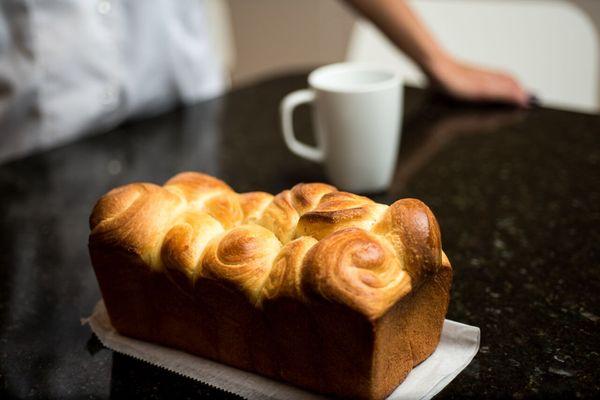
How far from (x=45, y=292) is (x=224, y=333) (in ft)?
0.91

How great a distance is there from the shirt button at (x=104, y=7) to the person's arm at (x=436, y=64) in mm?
498

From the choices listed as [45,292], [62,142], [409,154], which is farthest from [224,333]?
[62,142]

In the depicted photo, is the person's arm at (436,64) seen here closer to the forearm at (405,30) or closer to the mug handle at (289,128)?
the forearm at (405,30)

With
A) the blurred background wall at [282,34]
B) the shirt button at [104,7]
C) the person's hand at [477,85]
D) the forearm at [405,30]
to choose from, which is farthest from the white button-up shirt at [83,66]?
the blurred background wall at [282,34]

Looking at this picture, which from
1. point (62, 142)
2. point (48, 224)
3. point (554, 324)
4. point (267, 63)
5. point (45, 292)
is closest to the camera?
point (554, 324)

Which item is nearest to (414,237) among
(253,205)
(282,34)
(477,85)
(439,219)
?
(253,205)

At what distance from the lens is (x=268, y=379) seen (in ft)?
1.96

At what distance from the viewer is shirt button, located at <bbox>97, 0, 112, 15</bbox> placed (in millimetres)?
1304

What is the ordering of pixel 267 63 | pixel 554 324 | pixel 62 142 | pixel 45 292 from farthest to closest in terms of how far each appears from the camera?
pixel 267 63 → pixel 62 142 → pixel 45 292 → pixel 554 324

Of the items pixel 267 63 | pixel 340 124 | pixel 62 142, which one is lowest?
pixel 267 63

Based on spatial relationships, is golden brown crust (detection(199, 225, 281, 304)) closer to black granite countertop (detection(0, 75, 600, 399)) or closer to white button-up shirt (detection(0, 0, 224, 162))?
black granite countertop (detection(0, 75, 600, 399))

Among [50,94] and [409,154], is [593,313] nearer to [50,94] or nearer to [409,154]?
[409,154]

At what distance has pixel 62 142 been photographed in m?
1.27

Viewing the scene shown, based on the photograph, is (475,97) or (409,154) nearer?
(409,154)
